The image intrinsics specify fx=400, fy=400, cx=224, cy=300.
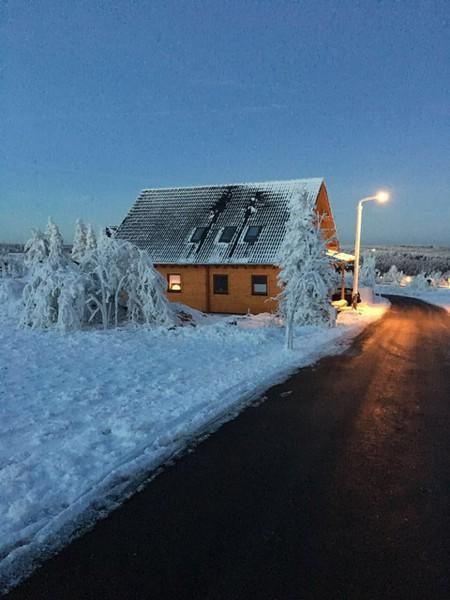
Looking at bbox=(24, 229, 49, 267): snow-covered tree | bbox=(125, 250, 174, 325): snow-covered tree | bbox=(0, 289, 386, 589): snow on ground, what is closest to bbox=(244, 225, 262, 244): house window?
bbox=(125, 250, 174, 325): snow-covered tree

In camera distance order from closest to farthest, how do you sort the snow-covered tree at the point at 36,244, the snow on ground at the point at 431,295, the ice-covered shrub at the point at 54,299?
1. the ice-covered shrub at the point at 54,299
2. the snow on ground at the point at 431,295
3. the snow-covered tree at the point at 36,244

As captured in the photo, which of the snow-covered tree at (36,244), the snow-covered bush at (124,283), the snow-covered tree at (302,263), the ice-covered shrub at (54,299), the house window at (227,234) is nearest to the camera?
the snow-covered tree at (302,263)

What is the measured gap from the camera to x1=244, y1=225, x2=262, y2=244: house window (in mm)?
22094

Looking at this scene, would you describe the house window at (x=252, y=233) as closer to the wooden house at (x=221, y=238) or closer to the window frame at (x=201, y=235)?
the wooden house at (x=221, y=238)

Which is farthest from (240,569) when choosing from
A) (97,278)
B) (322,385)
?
(97,278)

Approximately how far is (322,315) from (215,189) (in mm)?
14126

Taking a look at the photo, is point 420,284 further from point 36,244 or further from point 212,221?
point 36,244

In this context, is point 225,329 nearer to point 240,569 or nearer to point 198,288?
point 198,288

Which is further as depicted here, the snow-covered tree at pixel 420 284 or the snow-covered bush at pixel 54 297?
the snow-covered tree at pixel 420 284

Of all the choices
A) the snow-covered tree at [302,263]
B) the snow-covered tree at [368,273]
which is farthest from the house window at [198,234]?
the snow-covered tree at [368,273]

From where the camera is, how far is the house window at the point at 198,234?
23.5m

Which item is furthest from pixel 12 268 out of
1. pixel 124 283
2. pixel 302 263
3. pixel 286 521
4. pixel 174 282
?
pixel 286 521

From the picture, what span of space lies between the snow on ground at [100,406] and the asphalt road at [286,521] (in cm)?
39

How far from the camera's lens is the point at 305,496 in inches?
173
